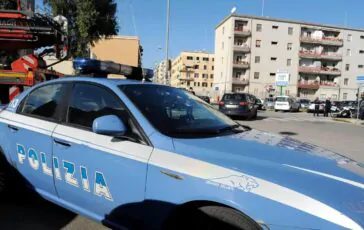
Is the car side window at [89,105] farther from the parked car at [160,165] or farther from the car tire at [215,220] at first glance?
the car tire at [215,220]

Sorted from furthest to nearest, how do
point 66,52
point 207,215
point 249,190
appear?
point 66,52 → point 207,215 → point 249,190

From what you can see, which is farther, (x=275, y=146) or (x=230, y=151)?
(x=275, y=146)

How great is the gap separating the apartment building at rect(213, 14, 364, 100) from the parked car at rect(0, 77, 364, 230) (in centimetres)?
6582

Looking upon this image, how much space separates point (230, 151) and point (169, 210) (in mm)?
633

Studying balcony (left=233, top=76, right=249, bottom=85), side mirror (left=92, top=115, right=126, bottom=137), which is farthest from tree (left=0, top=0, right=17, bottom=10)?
balcony (left=233, top=76, right=249, bottom=85)

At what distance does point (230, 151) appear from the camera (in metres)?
2.86

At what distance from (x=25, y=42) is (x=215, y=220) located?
892 cm

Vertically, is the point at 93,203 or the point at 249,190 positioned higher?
the point at 249,190

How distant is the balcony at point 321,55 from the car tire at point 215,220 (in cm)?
7515

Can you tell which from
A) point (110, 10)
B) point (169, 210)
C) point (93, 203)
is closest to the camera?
point (169, 210)

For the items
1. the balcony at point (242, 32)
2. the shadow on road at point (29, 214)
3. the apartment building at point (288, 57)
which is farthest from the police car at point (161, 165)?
the balcony at point (242, 32)

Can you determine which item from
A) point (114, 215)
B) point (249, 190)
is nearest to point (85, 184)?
point (114, 215)

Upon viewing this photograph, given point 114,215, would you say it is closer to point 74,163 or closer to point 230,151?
point 74,163

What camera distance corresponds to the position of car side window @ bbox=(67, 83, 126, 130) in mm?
3512
